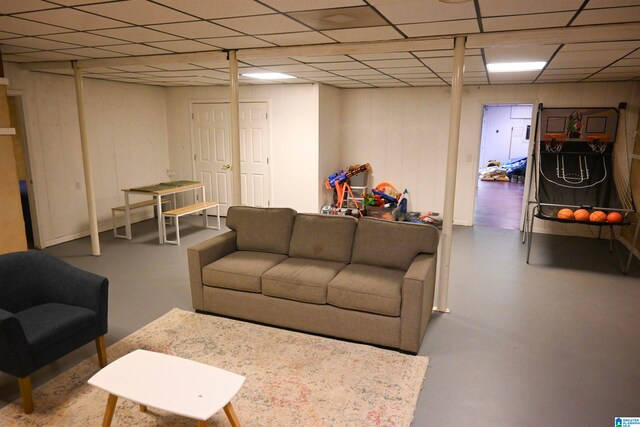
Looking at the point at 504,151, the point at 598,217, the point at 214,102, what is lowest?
the point at 598,217

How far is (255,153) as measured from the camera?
24.0ft

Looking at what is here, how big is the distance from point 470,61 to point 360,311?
2908mm

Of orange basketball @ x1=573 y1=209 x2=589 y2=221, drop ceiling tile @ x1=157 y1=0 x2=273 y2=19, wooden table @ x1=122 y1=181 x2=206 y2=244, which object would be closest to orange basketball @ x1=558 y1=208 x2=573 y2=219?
orange basketball @ x1=573 y1=209 x2=589 y2=221

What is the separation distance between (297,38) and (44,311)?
9.22ft

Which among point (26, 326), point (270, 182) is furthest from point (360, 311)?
point (270, 182)

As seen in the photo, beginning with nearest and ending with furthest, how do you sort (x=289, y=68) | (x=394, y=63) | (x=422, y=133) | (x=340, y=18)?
(x=340, y=18) → (x=394, y=63) → (x=289, y=68) → (x=422, y=133)

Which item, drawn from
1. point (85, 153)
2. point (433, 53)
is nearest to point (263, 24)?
point (433, 53)

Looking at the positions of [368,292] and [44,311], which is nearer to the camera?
[44,311]

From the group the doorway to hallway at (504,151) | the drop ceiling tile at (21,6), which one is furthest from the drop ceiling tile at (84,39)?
the doorway to hallway at (504,151)

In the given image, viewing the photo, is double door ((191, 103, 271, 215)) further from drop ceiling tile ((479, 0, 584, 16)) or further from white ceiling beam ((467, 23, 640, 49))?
drop ceiling tile ((479, 0, 584, 16))

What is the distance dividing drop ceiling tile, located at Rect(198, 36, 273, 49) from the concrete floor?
7.98 feet

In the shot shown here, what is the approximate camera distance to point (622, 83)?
19.5 ft

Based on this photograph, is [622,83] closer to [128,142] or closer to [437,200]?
[437,200]

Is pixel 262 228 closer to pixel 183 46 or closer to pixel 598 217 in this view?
pixel 183 46
